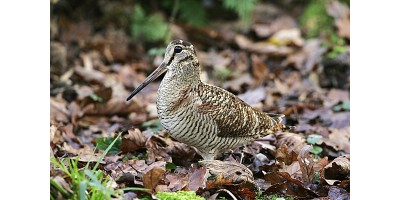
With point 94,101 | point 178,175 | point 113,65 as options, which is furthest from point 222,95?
point 113,65

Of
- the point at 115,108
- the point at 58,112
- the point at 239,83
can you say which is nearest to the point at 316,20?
the point at 239,83

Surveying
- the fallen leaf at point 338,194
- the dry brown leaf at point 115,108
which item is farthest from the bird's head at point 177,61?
the dry brown leaf at point 115,108

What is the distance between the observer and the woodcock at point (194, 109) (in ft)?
14.4

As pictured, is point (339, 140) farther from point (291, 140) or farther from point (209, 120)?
point (209, 120)

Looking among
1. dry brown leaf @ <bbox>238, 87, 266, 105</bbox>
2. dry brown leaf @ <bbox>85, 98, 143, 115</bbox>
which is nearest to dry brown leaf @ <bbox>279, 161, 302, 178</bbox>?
dry brown leaf @ <bbox>238, 87, 266, 105</bbox>

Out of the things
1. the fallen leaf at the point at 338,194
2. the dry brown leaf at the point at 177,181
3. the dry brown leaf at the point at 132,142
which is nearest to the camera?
the dry brown leaf at the point at 177,181

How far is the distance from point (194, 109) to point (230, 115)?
1.05ft

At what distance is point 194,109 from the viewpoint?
14.5 feet

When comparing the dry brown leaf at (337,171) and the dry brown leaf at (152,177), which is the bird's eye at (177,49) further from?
the dry brown leaf at (337,171)

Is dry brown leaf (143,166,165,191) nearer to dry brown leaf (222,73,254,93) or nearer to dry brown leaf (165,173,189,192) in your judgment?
dry brown leaf (165,173,189,192)

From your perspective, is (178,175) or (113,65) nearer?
(178,175)

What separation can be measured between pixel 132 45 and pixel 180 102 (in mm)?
4665

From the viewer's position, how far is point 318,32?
30.5ft
